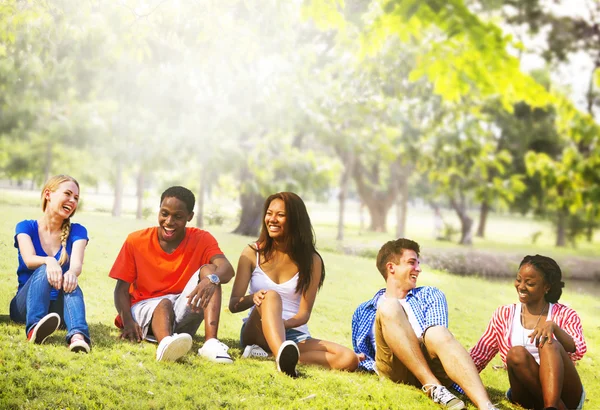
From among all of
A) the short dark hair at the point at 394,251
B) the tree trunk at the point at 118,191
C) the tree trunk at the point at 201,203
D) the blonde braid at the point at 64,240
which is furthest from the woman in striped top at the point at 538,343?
the tree trunk at the point at 118,191

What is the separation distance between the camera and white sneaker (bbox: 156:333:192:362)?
2736 millimetres

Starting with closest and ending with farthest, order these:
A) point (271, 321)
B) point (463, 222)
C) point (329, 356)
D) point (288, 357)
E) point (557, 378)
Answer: point (557, 378) < point (288, 357) < point (271, 321) < point (329, 356) < point (463, 222)

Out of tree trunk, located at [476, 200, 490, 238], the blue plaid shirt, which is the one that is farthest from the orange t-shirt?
tree trunk, located at [476, 200, 490, 238]

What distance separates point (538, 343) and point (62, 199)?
7.53ft

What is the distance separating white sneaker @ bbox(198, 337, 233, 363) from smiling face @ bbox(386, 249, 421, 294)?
87cm

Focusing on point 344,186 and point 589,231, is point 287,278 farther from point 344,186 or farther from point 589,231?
point 589,231

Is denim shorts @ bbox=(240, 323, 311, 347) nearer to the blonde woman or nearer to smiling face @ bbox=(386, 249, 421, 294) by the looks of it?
smiling face @ bbox=(386, 249, 421, 294)

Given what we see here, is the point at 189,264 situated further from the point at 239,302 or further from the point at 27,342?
the point at 27,342

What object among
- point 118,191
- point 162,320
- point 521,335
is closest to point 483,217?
point 521,335

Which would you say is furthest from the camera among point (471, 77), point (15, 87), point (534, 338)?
point (15, 87)

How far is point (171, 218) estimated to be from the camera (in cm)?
309

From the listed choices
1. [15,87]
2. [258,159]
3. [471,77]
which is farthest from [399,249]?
[15,87]

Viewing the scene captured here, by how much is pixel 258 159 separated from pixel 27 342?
1.70 meters

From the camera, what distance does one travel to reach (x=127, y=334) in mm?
3006
